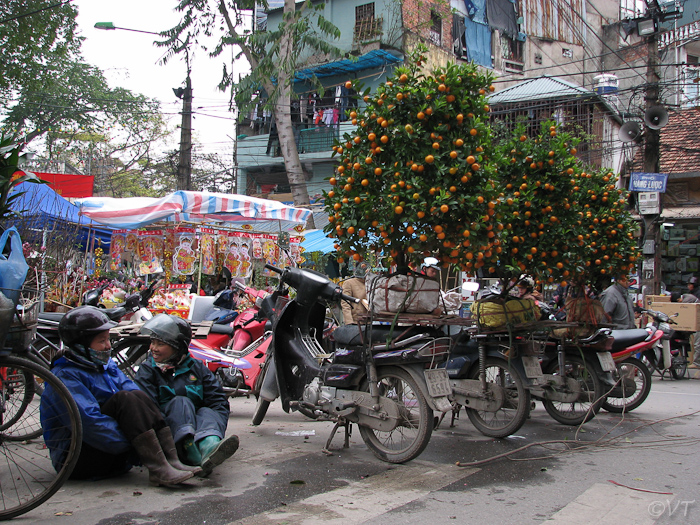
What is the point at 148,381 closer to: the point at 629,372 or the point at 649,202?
the point at 629,372

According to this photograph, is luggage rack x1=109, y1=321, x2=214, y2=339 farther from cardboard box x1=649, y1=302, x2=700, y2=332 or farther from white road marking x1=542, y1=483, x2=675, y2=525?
cardboard box x1=649, y1=302, x2=700, y2=332

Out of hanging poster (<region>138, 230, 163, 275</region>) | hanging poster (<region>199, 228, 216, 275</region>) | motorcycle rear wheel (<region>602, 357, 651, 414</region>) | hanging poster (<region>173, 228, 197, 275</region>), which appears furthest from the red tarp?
motorcycle rear wheel (<region>602, 357, 651, 414</region>)

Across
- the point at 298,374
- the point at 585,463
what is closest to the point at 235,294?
the point at 298,374

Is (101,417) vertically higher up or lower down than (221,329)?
lower down

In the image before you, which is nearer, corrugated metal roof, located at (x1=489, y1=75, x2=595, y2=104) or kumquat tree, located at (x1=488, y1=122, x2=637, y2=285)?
kumquat tree, located at (x1=488, y1=122, x2=637, y2=285)

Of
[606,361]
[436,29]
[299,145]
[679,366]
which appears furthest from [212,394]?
[436,29]

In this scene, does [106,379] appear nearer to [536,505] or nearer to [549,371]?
[536,505]

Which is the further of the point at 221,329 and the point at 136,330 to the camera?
the point at 221,329

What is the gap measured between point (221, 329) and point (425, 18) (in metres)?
17.5

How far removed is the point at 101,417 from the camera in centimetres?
357

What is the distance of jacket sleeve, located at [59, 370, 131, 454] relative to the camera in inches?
139

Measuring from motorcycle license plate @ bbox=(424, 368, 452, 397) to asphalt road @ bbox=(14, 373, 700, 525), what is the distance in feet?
1.85

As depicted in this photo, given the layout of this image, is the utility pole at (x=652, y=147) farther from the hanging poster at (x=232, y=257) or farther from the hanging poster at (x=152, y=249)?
the hanging poster at (x=152, y=249)

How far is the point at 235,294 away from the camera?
842 cm
